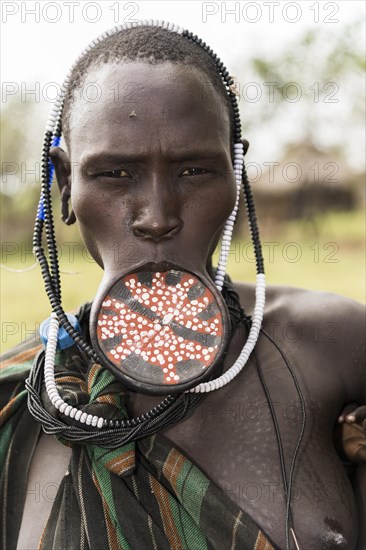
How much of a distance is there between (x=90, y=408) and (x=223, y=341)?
356 mm

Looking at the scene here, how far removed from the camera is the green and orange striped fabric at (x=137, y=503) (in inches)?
63.6

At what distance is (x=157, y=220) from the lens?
4.99 ft

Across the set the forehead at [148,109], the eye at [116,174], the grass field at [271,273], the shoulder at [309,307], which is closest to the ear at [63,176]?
the forehead at [148,109]

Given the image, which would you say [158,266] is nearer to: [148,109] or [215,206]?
[215,206]

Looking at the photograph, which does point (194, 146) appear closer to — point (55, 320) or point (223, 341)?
point (223, 341)

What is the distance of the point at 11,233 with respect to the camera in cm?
1182

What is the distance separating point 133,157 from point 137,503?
74 centimetres

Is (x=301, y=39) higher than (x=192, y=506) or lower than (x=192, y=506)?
higher

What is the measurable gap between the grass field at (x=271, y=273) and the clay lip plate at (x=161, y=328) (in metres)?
4.64

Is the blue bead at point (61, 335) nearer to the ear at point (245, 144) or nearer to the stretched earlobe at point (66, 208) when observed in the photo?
the stretched earlobe at point (66, 208)

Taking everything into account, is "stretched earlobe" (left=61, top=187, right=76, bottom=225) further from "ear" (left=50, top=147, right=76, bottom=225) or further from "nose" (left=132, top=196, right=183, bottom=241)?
"nose" (left=132, top=196, right=183, bottom=241)

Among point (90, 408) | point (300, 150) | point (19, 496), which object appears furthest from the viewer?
point (300, 150)

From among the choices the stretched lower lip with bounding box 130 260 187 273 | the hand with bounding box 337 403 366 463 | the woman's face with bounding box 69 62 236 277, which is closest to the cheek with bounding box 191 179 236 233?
the woman's face with bounding box 69 62 236 277

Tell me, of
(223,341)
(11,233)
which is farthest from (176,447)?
(11,233)
